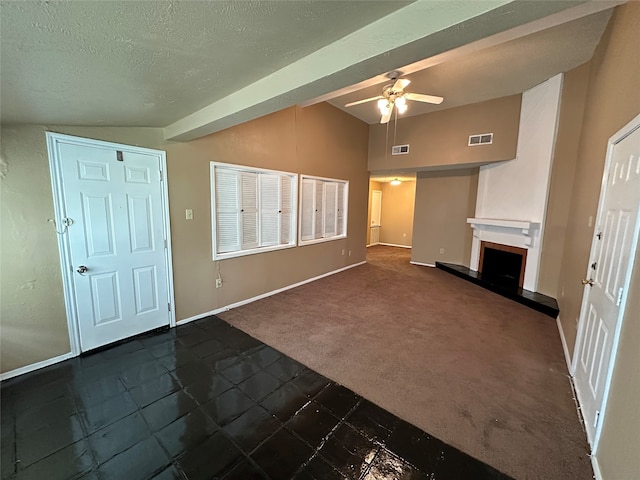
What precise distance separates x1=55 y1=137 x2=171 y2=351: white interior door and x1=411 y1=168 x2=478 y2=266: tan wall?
221 inches

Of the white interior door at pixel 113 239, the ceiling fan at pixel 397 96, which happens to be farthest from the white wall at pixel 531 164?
the white interior door at pixel 113 239

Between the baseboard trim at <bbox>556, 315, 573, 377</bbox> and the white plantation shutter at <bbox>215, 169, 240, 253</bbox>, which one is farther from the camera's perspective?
the white plantation shutter at <bbox>215, 169, 240, 253</bbox>

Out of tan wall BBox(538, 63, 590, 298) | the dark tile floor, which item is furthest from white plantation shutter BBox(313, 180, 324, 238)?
tan wall BBox(538, 63, 590, 298)

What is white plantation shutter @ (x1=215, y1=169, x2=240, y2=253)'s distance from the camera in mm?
3459

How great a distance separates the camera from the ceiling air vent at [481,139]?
456 centimetres

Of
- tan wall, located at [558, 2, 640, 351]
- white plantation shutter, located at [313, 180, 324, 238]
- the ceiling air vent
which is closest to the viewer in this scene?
tan wall, located at [558, 2, 640, 351]

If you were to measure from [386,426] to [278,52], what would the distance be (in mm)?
2457

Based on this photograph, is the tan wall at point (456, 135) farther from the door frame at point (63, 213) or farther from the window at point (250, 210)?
the door frame at point (63, 213)

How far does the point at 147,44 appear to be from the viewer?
1097mm

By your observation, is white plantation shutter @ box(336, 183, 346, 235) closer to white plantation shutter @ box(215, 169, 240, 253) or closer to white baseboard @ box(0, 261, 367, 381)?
white baseboard @ box(0, 261, 367, 381)

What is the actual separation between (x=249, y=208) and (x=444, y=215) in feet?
15.1

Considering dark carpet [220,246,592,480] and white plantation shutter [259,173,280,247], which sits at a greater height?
white plantation shutter [259,173,280,247]

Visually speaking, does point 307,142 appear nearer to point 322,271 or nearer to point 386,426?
point 322,271

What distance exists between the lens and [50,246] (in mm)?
2287
